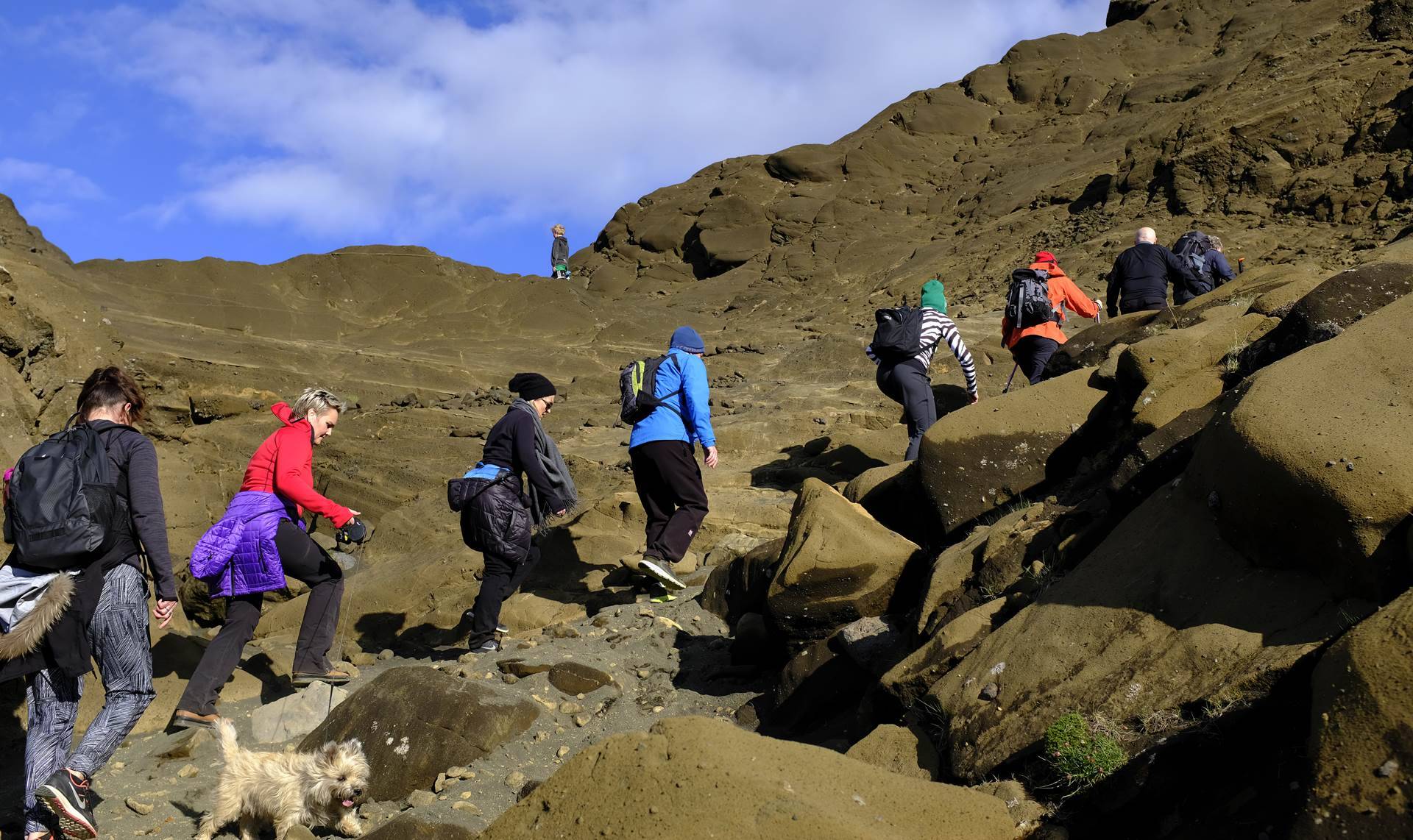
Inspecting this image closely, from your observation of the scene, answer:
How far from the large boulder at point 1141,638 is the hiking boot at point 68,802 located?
323 cm

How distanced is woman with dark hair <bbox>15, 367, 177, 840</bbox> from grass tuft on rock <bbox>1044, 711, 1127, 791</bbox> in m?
3.44

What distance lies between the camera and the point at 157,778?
5.16 meters

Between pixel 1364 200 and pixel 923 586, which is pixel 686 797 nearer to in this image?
pixel 923 586

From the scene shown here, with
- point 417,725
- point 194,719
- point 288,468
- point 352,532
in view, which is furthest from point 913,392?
point 194,719

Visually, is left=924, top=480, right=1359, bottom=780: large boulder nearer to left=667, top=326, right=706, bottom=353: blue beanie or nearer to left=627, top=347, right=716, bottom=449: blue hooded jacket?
left=627, top=347, right=716, bottom=449: blue hooded jacket

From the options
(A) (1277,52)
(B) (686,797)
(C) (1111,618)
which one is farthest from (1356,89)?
(B) (686,797)

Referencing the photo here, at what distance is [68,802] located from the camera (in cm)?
412

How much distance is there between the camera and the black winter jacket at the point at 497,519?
6656 millimetres

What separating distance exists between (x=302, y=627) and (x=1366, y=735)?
484 cm

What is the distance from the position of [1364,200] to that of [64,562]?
1919cm

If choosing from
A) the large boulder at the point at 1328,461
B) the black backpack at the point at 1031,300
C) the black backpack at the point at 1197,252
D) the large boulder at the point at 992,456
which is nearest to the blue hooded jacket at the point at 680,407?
the large boulder at the point at 992,456

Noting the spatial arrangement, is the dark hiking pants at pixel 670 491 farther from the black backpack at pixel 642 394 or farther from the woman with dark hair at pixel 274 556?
the woman with dark hair at pixel 274 556

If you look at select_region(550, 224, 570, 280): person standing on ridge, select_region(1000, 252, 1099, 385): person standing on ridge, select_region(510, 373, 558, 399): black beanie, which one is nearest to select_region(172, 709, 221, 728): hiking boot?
select_region(510, 373, 558, 399): black beanie

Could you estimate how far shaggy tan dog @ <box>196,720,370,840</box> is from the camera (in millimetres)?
4375
